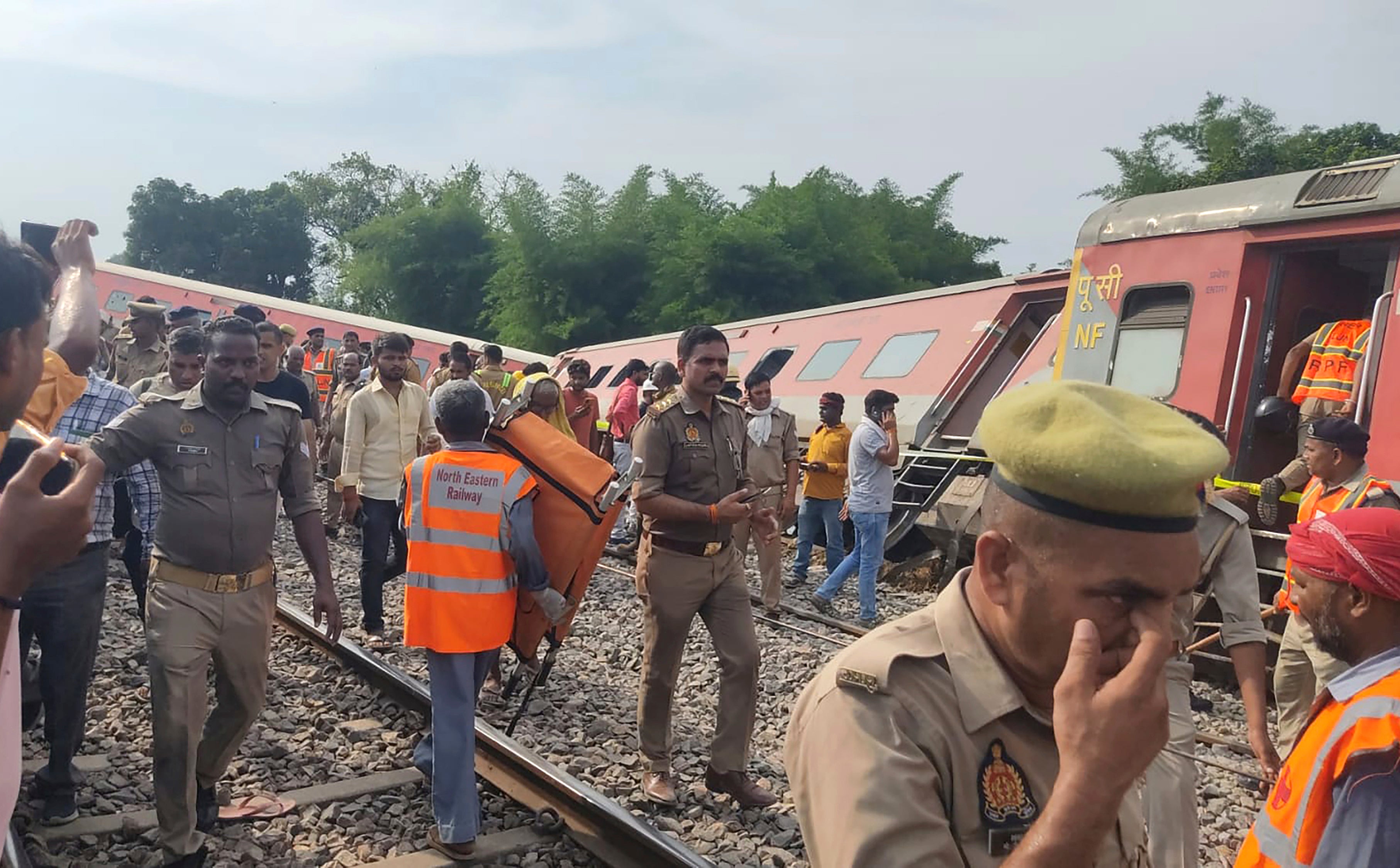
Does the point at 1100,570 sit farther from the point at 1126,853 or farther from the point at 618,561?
the point at 618,561

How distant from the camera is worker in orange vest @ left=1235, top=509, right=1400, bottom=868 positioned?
1.90m

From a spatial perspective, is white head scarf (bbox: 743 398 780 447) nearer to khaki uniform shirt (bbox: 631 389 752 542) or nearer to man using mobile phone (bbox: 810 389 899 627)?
man using mobile phone (bbox: 810 389 899 627)

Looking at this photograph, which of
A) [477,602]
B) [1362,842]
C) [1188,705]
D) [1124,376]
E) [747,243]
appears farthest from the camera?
[747,243]

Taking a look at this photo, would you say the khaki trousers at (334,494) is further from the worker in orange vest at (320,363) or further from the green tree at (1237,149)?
the green tree at (1237,149)

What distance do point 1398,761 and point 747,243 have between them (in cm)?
2873

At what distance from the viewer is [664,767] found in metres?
Result: 4.58

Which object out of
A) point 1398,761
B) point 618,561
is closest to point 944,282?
point 618,561

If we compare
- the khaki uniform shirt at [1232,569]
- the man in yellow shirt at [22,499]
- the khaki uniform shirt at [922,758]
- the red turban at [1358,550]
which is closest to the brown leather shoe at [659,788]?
the khaki uniform shirt at [1232,569]

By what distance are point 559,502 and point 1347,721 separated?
302 centimetres

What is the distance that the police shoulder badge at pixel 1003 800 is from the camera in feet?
4.48

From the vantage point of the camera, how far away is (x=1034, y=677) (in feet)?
4.76

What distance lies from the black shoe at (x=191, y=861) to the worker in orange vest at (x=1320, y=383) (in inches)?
249

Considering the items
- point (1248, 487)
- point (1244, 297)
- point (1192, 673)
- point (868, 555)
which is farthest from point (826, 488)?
point (1192, 673)

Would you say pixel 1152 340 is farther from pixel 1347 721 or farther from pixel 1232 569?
pixel 1347 721
